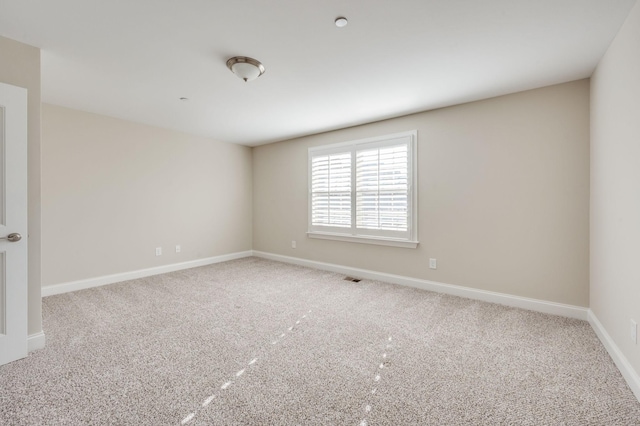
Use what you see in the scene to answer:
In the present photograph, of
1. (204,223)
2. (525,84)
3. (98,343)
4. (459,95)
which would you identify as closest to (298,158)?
(204,223)

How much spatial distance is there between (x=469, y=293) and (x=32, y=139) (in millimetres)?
4505

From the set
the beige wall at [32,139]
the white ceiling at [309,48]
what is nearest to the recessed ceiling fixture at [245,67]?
the white ceiling at [309,48]

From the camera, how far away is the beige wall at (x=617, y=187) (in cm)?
178

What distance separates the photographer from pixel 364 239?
4324 millimetres

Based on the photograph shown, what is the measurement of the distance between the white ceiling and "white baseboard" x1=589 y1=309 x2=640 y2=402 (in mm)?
2269

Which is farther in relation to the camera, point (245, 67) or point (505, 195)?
point (505, 195)

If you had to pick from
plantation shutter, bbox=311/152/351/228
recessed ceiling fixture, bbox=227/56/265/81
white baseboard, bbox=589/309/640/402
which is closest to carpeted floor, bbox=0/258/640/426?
white baseboard, bbox=589/309/640/402

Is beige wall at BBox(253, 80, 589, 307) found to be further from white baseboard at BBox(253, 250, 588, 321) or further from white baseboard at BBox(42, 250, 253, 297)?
white baseboard at BBox(42, 250, 253, 297)

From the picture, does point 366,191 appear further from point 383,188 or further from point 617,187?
point 617,187

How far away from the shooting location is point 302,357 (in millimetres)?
2123

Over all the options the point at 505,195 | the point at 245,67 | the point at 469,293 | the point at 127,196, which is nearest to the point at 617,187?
the point at 505,195

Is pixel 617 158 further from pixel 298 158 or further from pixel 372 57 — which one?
pixel 298 158

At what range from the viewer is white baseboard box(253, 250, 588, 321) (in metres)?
2.87

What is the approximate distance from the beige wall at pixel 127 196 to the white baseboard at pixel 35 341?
168 centimetres
